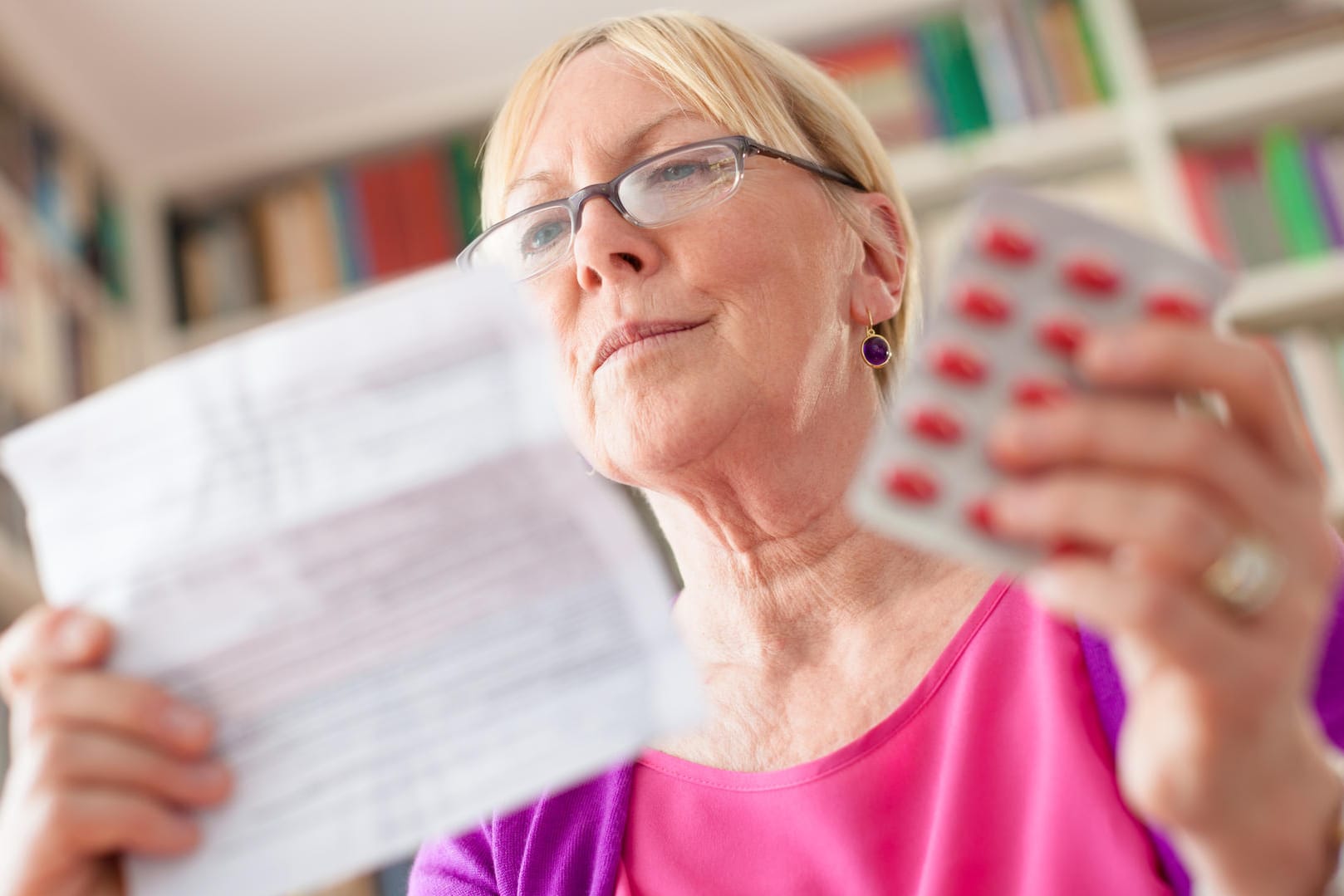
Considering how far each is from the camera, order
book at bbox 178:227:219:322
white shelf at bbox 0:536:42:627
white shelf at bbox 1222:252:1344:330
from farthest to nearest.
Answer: book at bbox 178:227:219:322
white shelf at bbox 1222:252:1344:330
white shelf at bbox 0:536:42:627

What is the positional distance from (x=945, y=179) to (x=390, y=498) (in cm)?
226

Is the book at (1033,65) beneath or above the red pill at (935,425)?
above

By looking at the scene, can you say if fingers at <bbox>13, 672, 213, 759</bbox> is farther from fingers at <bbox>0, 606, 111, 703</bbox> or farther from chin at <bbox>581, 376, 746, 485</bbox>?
chin at <bbox>581, 376, 746, 485</bbox>

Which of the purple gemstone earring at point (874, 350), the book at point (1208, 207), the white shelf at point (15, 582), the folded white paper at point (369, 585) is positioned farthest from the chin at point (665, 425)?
the book at point (1208, 207)

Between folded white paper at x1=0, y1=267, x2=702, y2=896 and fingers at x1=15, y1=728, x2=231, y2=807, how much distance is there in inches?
0.5

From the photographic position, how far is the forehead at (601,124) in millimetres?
1125

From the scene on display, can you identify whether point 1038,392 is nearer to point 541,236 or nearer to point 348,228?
point 541,236

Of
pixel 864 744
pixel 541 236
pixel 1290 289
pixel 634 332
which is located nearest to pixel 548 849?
pixel 864 744

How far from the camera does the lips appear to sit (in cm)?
102

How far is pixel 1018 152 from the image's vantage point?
2.64 meters

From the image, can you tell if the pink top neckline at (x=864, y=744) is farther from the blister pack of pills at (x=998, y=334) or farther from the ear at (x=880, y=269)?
the blister pack of pills at (x=998, y=334)

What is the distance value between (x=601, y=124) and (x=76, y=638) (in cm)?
70

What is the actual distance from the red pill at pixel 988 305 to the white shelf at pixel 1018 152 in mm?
2130

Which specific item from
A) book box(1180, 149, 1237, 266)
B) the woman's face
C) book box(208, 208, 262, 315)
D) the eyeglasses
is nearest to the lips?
the woman's face
